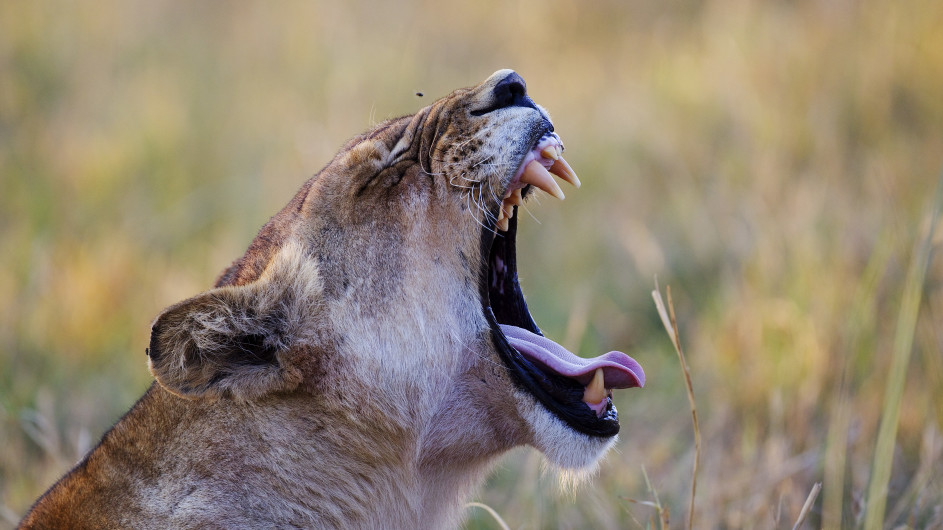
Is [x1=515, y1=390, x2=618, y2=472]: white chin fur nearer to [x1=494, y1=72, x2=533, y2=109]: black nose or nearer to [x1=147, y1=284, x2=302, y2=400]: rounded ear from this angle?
[x1=147, y1=284, x2=302, y2=400]: rounded ear

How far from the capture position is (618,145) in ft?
25.4

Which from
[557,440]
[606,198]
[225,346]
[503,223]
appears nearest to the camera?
[225,346]

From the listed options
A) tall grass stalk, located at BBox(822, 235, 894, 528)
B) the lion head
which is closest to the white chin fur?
the lion head

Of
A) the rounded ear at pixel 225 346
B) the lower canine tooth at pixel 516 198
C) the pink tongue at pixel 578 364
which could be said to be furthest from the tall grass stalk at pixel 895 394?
the rounded ear at pixel 225 346

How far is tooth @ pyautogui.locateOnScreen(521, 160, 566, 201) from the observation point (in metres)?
2.83

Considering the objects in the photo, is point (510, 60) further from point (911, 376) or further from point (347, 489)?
point (347, 489)

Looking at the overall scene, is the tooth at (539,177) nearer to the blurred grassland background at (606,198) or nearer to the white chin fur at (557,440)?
the white chin fur at (557,440)

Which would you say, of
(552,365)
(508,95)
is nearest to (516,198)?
(508,95)

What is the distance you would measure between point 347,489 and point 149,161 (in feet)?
18.7

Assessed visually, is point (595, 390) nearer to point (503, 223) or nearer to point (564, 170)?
point (503, 223)

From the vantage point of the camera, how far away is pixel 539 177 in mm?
2855

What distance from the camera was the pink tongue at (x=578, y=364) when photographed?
2.79m

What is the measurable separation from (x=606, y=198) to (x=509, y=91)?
14.8 ft

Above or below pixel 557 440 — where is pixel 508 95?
above
